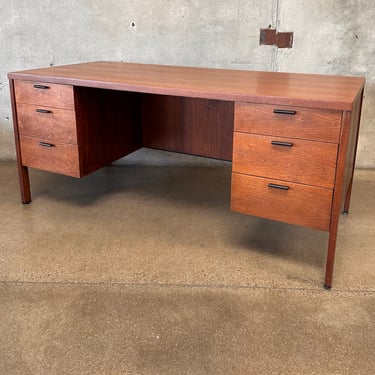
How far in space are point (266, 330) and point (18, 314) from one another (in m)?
0.83

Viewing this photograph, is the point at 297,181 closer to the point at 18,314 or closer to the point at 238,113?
the point at 238,113

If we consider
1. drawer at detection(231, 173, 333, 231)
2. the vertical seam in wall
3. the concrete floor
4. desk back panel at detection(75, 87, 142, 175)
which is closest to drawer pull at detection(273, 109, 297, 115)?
drawer at detection(231, 173, 333, 231)

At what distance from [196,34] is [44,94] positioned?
109 centimetres

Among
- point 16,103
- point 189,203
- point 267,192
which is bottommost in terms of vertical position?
point 189,203

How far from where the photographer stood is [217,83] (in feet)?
6.23

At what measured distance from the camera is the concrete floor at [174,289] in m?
1.33

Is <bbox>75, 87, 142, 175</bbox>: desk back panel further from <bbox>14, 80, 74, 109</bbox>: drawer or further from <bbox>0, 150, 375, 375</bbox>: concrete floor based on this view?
<bbox>0, 150, 375, 375</bbox>: concrete floor

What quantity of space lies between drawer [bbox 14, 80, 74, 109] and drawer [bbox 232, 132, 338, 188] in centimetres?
83

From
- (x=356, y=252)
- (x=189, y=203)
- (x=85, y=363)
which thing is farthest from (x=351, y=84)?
(x=85, y=363)

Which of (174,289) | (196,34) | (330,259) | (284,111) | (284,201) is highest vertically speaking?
(196,34)

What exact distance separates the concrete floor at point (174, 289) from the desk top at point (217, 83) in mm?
667

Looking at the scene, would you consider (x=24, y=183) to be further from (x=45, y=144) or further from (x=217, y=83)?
(x=217, y=83)

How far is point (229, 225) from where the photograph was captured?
2184 mm

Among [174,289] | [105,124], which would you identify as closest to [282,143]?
[174,289]
